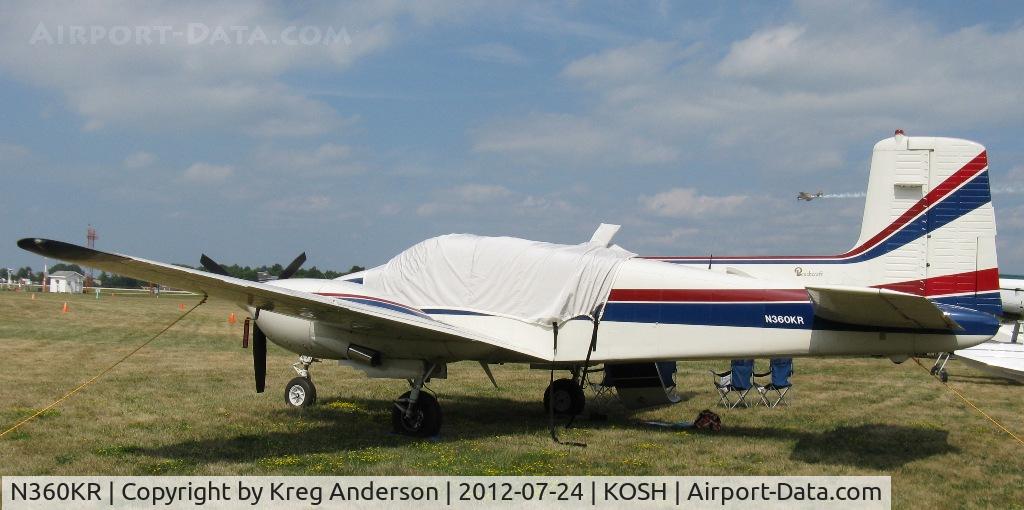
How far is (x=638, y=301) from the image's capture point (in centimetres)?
1021

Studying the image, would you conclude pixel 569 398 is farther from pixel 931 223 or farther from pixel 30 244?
pixel 30 244

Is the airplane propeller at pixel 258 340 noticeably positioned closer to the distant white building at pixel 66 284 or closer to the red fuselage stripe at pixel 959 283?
the red fuselage stripe at pixel 959 283

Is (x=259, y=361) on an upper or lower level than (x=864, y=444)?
upper

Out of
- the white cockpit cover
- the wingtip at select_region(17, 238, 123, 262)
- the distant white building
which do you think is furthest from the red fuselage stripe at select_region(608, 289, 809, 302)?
the distant white building

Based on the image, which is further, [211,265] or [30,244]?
[211,265]

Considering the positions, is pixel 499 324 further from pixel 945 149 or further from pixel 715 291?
pixel 945 149

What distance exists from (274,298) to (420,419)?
2.55 metres

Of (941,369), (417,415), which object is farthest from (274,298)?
(941,369)

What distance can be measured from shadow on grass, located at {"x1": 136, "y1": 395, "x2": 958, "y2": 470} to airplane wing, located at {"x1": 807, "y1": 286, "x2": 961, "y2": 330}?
1531mm

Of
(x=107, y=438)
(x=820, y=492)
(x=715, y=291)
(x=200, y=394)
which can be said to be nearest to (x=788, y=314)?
(x=715, y=291)

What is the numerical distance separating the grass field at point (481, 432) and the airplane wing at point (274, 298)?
4.27ft

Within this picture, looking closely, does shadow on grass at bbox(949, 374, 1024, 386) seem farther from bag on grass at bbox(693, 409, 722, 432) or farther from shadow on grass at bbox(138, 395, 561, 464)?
shadow on grass at bbox(138, 395, 561, 464)

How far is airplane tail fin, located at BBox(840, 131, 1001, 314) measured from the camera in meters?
9.73

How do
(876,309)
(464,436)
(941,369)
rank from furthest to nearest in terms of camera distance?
(941,369), (464,436), (876,309)
